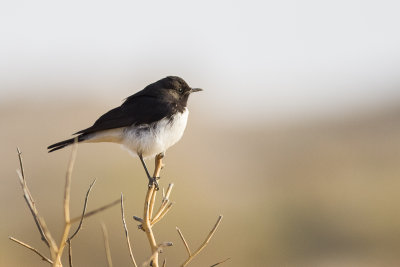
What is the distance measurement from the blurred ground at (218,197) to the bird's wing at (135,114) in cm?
730

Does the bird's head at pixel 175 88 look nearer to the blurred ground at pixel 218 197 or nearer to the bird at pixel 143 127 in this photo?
the bird at pixel 143 127

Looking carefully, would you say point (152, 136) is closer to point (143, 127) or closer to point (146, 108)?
point (143, 127)

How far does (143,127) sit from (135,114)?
19 centimetres

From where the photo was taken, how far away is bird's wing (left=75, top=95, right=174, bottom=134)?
650 cm

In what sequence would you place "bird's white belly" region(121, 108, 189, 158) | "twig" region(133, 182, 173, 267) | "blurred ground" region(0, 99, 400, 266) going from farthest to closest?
1. "blurred ground" region(0, 99, 400, 266)
2. "bird's white belly" region(121, 108, 189, 158)
3. "twig" region(133, 182, 173, 267)

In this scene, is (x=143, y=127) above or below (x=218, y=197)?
above

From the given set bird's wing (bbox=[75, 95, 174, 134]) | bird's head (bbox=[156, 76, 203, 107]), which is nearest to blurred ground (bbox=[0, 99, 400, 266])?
bird's head (bbox=[156, 76, 203, 107])

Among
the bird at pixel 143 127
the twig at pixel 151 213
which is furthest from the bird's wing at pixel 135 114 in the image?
the twig at pixel 151 213

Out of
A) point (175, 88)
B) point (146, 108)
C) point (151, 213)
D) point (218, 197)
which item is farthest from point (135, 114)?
point (218, 197)

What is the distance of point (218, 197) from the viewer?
62.3 ft

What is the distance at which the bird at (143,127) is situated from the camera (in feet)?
21.1

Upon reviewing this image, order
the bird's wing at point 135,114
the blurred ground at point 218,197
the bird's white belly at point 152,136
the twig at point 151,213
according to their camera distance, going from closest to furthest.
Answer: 1. the twig at point 151,213
2. the bird's white belly at point 152,136
3. the bird's wing at point 135,114
4. the blurred ground at point 218,197

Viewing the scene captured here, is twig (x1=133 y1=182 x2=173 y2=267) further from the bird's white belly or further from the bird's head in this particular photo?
the bird's head

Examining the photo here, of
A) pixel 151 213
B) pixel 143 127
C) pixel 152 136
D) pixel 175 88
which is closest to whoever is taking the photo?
pixel 151 213
